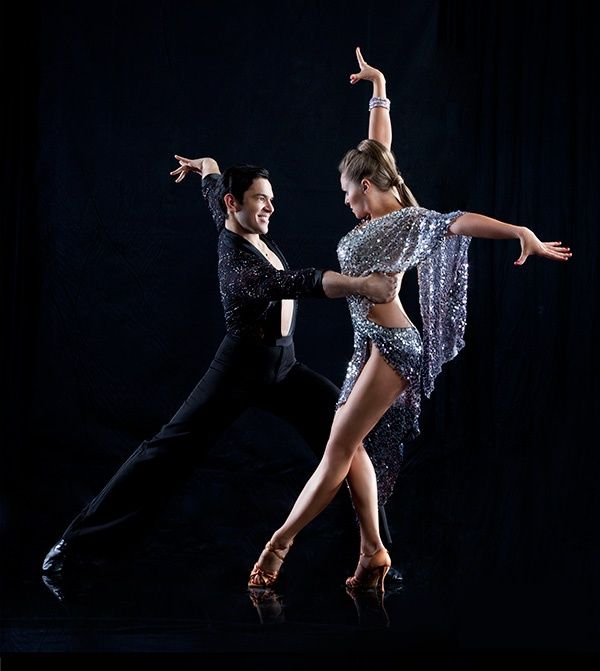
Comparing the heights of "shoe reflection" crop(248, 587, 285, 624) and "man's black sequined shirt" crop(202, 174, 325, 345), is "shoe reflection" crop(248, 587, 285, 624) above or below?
below

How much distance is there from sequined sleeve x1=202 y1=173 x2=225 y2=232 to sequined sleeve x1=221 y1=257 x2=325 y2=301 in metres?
0.26

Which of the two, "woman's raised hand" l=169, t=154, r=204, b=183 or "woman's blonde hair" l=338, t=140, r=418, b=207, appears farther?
"woman's raised hand" l=169, t=154, r=204, b=183

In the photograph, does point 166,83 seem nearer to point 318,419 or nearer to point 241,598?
point 318,419

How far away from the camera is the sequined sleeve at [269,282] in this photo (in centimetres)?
317

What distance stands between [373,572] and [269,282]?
1.09 m

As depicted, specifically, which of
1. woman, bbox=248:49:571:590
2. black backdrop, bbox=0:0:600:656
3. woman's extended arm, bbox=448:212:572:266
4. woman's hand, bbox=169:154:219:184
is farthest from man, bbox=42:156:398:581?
black backdrop, bbox=0:0:600:656

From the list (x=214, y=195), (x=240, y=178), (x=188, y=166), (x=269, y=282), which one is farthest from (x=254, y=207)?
(x=188, y=166)

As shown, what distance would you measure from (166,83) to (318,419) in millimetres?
2049

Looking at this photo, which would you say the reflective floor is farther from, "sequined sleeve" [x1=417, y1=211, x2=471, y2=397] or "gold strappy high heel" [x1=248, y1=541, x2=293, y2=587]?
"sequined sleeve" [x1=417, y1=211, x2=471, y2=397]

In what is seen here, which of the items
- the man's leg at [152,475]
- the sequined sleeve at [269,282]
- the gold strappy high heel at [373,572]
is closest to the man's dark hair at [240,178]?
the sequined sleeve at [269,282]

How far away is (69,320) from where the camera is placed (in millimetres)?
4766

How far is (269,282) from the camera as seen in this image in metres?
3.27

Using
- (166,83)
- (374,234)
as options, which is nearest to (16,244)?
(166,83)

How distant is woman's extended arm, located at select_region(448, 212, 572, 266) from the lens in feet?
9.46
